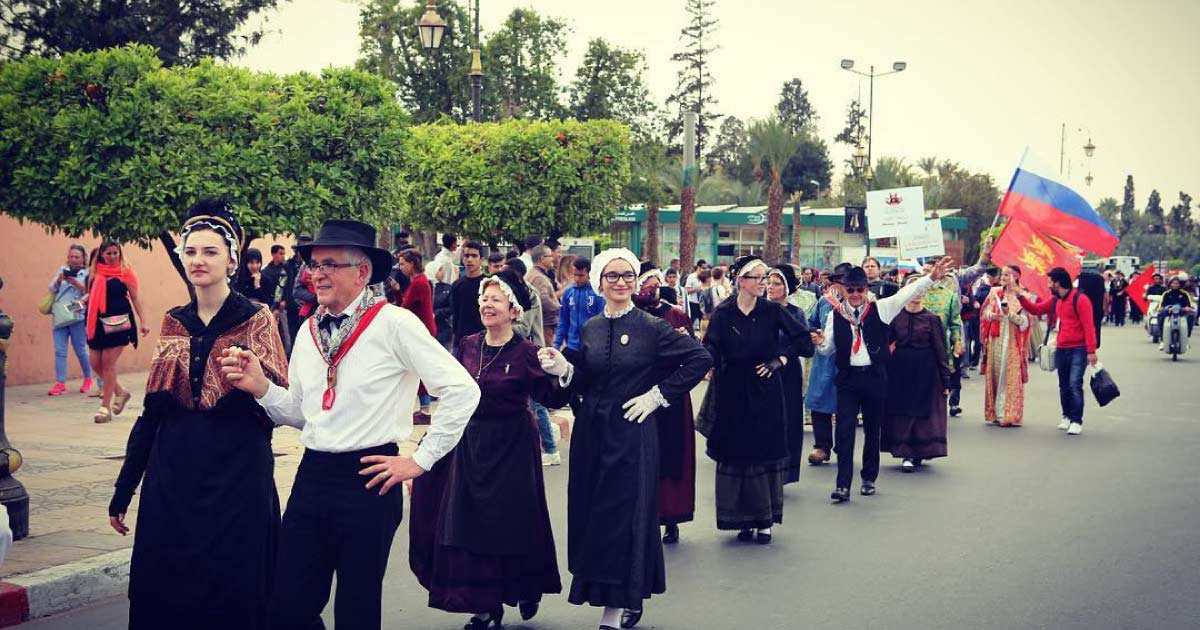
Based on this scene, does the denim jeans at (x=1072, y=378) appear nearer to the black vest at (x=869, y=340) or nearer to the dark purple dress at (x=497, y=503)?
the black vest at (x=869, y=340)

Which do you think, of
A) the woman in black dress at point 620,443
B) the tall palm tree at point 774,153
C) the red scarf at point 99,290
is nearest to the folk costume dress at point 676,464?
the woman in black dress at point 620,443

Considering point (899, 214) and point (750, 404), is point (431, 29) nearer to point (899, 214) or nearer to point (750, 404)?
point (899, 214)

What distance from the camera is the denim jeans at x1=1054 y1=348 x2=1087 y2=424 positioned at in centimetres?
1498

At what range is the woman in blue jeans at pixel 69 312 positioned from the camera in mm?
15672

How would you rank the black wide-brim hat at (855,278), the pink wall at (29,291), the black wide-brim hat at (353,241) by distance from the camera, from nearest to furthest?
the black wide-brim hat at (353,241)
the black wide-brim hat at (855,278)
the pink wall at (29,291)

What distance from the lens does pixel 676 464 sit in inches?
333

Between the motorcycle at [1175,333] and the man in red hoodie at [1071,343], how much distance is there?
48.2ft

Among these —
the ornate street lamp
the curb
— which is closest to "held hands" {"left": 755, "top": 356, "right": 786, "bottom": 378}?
the curb

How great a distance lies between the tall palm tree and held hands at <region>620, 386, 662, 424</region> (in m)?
43.0

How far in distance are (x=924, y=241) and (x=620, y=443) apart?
17.1 m

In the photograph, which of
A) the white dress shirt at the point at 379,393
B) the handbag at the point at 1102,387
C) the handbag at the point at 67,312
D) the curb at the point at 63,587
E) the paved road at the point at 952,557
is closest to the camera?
the white dress shirt at the point at 379,393

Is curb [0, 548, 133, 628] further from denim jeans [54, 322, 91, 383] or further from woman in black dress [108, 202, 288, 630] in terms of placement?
denim jeans [54, 322, 91, 383]

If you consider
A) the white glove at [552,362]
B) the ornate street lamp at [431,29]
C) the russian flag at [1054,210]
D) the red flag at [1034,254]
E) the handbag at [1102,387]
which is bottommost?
the handbag at [1102,387]

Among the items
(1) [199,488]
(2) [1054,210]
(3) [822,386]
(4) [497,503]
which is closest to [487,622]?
(4) [497,503]
